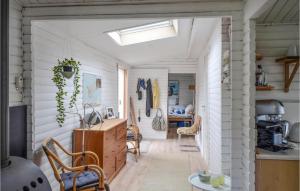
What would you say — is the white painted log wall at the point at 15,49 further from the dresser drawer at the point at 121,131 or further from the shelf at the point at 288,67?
the shelf at the point at 288,67

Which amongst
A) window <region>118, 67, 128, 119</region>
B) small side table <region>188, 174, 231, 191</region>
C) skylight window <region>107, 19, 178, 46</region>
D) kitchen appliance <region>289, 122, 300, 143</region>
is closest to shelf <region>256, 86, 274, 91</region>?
kitchen appliance <region>289, 122, 300, 143</region>

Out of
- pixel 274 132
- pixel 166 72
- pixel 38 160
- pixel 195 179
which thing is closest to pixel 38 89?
pixel 38 160

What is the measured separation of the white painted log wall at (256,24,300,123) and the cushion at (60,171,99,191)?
6.61ft

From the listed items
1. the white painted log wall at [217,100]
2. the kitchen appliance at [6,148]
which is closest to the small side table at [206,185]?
the white painted log wall at [217,100]

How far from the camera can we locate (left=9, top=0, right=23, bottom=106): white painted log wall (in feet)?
7.43

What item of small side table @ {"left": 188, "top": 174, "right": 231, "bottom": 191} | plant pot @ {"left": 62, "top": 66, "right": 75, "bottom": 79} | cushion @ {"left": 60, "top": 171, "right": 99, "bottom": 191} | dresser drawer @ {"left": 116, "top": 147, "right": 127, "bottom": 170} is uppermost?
plant pot @ {"left": 62, "top": 66, "right": 75, "bottom": 79}

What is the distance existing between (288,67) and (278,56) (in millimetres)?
156

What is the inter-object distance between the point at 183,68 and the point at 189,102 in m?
2.53

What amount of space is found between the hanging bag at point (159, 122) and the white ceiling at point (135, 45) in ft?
5.70

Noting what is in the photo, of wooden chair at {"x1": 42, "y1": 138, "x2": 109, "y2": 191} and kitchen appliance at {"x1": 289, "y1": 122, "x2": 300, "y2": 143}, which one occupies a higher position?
kitchen appliance at {"x1": 289, "y1": 122, "x2": 300, "y2": 143}

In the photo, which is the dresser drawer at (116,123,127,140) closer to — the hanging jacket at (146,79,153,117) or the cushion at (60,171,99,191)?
the cushion at (60,171,99,191)

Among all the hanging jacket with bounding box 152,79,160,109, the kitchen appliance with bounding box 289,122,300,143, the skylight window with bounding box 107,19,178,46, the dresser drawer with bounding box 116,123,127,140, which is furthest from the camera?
the hanging jacket with bounding box 152,79,160,109

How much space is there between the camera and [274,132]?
2.42 metres

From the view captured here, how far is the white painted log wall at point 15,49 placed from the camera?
227cm
